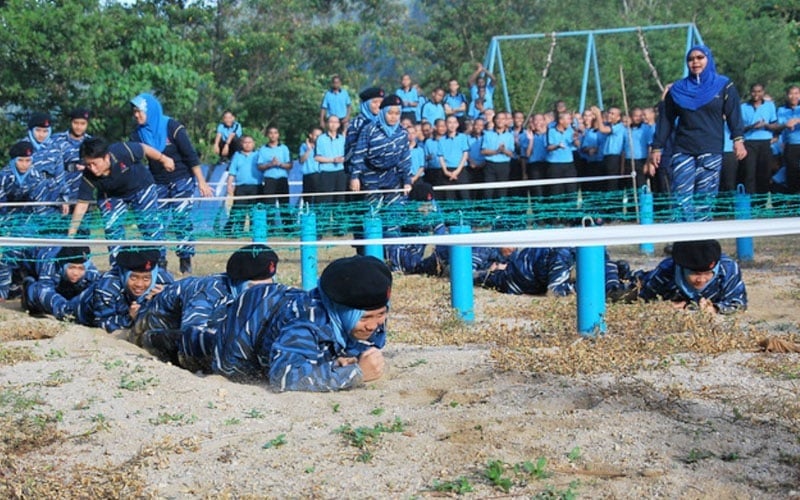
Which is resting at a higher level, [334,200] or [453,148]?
[453,148]

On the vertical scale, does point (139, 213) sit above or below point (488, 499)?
above

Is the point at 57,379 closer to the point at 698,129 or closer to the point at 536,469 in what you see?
the point at 536,469

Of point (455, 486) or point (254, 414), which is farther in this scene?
point (254, 414)

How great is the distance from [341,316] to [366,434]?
991 mm

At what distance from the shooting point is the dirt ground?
171 inches

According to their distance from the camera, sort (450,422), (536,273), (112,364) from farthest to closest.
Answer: (536,273)
(112,364)
(450,422)

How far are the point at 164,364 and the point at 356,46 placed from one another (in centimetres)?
2380

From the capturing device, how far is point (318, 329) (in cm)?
580

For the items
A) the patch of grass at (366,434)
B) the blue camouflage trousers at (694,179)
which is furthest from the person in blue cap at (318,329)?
the blue camouflage trousers at (694,179)

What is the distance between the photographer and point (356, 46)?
97.9ft

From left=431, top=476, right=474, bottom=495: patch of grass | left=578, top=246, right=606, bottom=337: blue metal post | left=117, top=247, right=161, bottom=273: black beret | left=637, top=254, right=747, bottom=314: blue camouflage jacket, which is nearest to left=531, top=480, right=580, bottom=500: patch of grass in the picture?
left=431, top=476, right=474, bottom=495: patch of grass

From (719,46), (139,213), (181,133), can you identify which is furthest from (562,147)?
(719,46)

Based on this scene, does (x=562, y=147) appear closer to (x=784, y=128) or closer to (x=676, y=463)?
(x=784, y=128)

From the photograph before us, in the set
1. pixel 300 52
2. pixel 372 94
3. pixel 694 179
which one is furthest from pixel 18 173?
pixel 300 52
